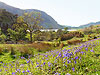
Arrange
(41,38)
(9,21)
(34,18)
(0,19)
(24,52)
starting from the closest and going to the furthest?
1. (24,52)
2. (34,18)
3. (41,38)
4. (0,19)
5. (9,21)

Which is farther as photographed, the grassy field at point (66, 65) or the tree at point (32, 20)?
the tree at point (32, 20)

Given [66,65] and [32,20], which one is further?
[32,20]

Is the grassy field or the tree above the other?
the tree

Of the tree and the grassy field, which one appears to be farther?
the tree

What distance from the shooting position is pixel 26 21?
28219 mm

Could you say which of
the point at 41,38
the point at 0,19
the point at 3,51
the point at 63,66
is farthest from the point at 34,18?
the point at 0,19

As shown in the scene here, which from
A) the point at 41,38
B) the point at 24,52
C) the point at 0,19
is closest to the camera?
the point at 24,52

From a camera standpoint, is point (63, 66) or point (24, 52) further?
point (24, 52)

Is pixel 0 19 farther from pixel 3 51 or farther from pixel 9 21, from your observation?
pixel 3 51

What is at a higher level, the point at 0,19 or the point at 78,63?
the point at 0,19

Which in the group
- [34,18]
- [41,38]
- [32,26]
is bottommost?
[41,38]

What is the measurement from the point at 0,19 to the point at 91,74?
211 feet

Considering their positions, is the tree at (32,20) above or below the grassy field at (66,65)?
above

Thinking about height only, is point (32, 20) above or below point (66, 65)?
above
